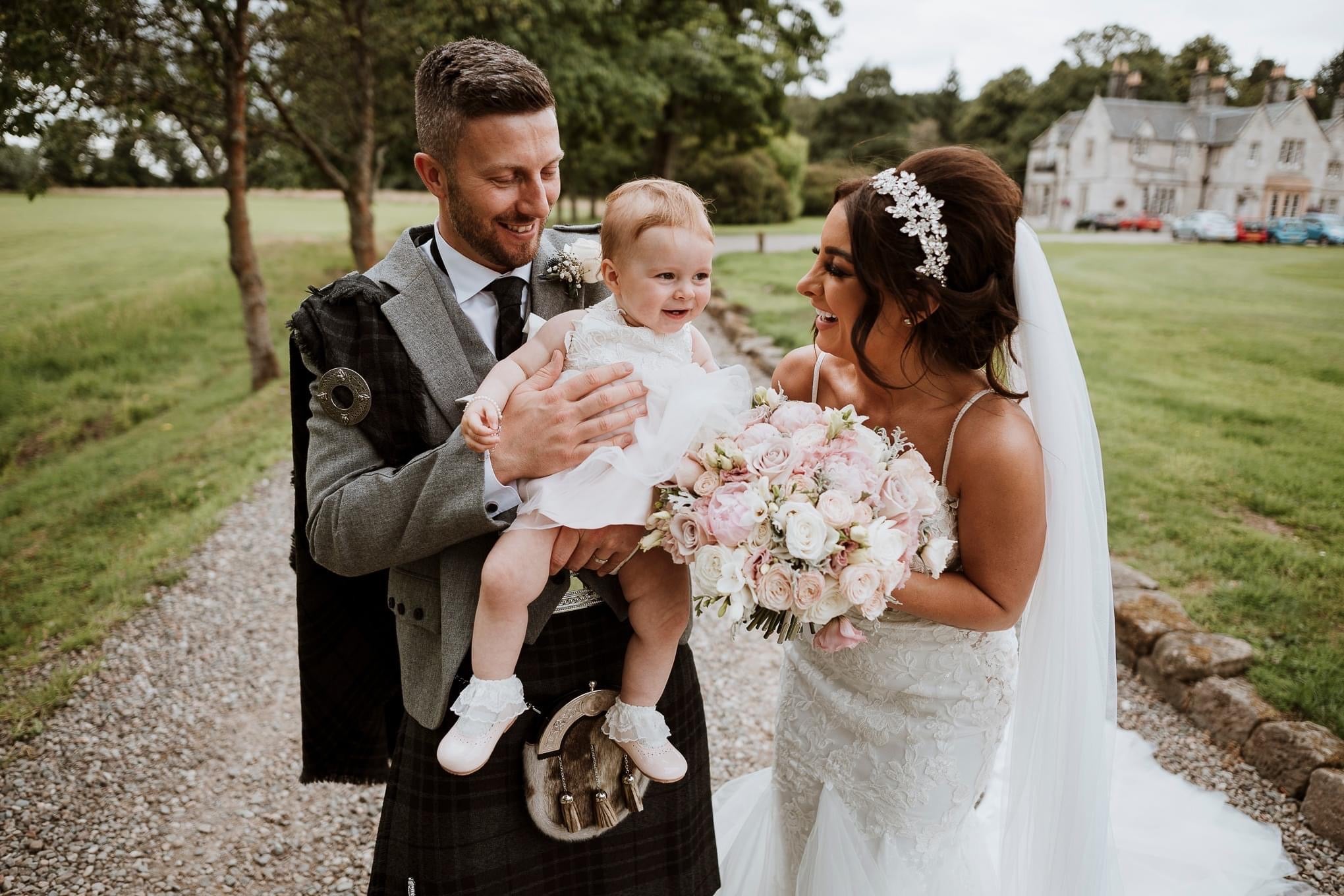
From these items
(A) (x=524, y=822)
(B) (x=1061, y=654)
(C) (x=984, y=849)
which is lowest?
(C) (x=984, y=849)

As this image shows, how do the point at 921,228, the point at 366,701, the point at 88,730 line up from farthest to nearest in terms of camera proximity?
the point at 88,730 < the point at 366,701 < the point at 921,228

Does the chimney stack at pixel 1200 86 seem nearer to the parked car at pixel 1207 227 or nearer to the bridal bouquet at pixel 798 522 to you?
the parked car at pixel 1207 227

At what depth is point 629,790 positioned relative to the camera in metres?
2.23

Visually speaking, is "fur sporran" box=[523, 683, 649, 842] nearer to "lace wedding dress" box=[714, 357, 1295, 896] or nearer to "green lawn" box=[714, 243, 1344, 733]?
"lace wedding dress" box=[714, 357, 1295, 896]

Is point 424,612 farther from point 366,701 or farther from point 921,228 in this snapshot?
point 921,228

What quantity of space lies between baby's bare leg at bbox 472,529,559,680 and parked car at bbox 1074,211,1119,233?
31956mm

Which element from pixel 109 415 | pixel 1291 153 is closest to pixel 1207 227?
pixel 1291 153

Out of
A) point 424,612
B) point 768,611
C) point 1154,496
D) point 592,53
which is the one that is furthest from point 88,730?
point 592,53

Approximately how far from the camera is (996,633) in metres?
2.45

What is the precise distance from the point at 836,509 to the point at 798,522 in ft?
0.31

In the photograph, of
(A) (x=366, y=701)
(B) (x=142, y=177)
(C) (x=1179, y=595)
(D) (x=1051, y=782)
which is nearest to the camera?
(D) (x=1051, y=782)

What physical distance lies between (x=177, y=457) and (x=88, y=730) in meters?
5.80

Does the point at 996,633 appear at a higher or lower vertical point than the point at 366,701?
higher

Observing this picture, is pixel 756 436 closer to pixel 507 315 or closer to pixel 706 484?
pixel 706 484
